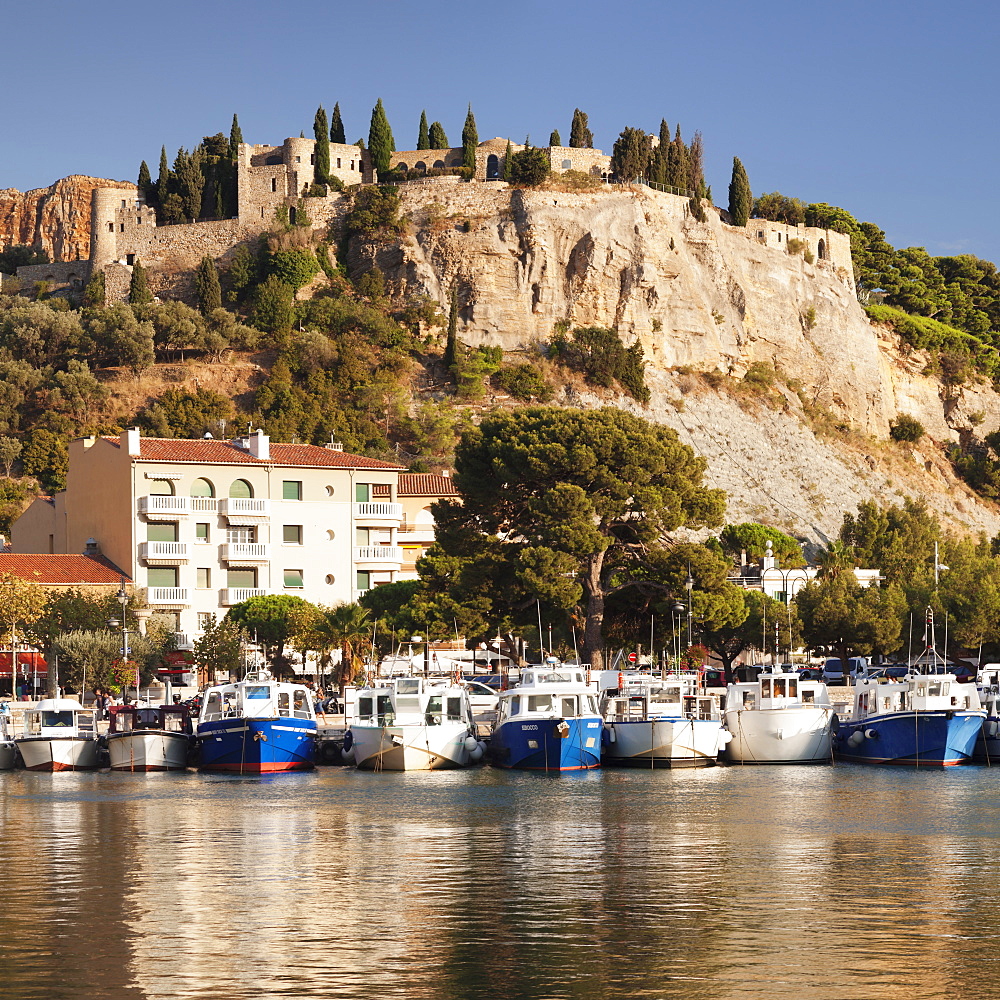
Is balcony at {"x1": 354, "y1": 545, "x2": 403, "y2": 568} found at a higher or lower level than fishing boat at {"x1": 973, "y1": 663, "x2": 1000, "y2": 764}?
higher

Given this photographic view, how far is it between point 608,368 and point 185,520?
42681mm

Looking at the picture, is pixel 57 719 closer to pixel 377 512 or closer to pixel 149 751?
pixel 149 751

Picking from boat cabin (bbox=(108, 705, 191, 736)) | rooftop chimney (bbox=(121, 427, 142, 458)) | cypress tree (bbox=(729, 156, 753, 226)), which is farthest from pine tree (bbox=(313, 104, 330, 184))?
boat cabin (bbox=(108, 705, 191, 736))

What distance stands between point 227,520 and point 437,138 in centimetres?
5406

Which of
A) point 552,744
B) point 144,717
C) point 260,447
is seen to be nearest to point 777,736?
point 552,744

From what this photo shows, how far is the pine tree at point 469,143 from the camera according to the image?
113 m

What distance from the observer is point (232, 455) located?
242 ft

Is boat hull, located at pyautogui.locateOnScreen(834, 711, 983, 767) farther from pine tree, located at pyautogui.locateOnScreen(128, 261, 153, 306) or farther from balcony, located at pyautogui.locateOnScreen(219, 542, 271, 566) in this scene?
pine tree, located at pyautogui.locateOnScreen(128, 261, 153, 306)

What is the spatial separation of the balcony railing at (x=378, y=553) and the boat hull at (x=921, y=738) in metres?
34.6

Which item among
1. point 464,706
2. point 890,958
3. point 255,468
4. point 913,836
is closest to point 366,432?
point 255,468

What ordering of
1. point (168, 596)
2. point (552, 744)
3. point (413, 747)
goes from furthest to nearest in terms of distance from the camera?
point (168, 596)
point (413, 747)
point (552, 744)

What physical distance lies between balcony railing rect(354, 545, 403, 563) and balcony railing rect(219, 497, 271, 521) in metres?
4.85

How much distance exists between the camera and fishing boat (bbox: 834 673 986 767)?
42.9 metres

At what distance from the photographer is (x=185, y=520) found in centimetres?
7119
